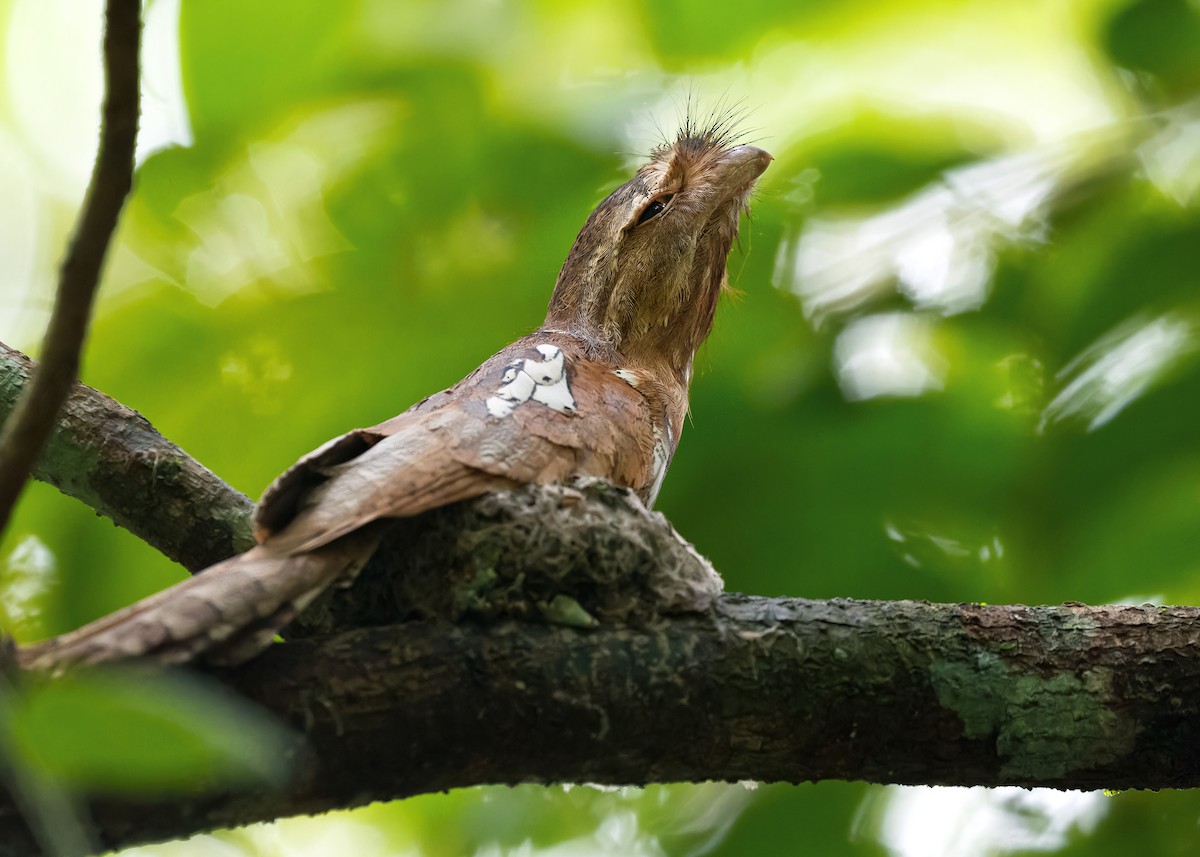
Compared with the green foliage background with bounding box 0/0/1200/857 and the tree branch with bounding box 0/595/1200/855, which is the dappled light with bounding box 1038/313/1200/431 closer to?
the green foliage background with bounding box 0/0/1200/857

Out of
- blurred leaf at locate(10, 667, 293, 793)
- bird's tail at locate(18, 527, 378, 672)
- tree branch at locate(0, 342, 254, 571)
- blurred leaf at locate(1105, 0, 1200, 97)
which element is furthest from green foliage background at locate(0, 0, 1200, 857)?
blurred leaf at locate(10, 667, 293, 793)

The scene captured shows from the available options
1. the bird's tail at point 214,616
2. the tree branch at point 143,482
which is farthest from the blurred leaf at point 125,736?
the tree branch at point 143,482

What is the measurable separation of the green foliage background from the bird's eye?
21.4 inches

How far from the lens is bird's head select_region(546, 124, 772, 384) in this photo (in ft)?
14.0

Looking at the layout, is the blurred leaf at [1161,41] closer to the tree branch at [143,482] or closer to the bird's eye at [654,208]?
the bird's eye at [654,208]

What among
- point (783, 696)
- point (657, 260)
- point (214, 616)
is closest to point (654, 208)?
point (657, 260)

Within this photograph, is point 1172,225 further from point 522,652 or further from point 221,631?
point 221,631

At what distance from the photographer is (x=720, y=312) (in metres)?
4.84

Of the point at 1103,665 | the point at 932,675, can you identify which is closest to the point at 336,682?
the point at 932,675

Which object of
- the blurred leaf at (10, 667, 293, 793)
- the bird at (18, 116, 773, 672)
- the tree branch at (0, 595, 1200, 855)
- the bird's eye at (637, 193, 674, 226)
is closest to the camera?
the blurred leaf at (10, 667, 293, 793)

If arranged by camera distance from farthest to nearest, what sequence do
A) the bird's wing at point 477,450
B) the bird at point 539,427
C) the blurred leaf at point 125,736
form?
the bird's wing at point 477,450, the bird at point 539,427, the blurred leaf at point 125,736

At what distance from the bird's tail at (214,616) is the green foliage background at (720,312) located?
2150 mm

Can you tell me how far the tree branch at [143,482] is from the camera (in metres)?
3.40

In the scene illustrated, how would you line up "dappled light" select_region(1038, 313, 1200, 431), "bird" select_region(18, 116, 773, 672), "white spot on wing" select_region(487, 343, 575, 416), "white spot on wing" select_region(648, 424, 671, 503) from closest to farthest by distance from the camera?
1. "bird" select_region(18, 116, 773, 672)
2. "white spot on wing" select_region(487, 343, 575, 416)
3. "white spot on wing" select_region(648, 424, 671, 503)
4. "dappled light" select_region(1038, 313, 1200, 431)
